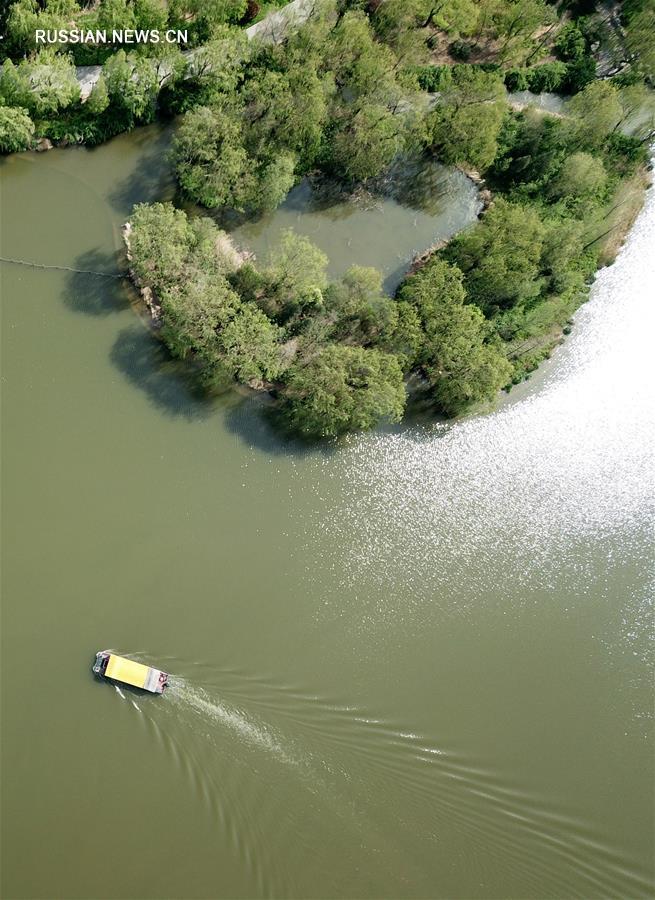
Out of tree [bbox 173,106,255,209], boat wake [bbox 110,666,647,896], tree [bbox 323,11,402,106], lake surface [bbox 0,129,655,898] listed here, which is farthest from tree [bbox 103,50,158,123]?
boat wake [bbox 110,666,647,896]

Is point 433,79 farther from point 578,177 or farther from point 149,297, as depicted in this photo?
Result: point 149,297

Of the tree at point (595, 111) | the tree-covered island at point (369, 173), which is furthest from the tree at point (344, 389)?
the tree at point (595, 111)

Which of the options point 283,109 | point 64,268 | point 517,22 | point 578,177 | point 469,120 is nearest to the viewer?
point 64,268

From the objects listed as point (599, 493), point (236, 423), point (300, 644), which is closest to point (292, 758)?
point (300, 644)

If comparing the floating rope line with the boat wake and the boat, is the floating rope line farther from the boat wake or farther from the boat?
the boat wake

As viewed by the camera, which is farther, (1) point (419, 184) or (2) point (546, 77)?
(2) point (546, 77)

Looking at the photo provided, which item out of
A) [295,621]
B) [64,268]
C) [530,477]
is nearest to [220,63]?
[64,268]

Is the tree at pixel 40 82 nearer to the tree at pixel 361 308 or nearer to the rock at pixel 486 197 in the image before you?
the tree at pixel 361 308
